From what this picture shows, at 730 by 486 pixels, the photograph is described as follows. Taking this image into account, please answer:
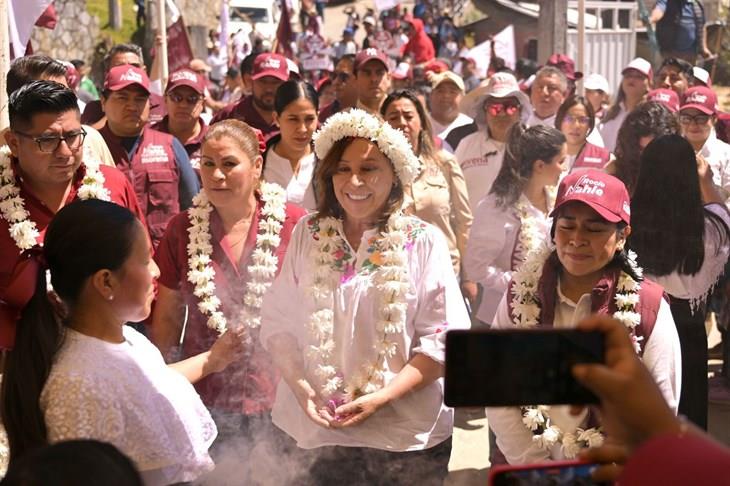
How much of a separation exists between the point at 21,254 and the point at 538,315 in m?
1.87

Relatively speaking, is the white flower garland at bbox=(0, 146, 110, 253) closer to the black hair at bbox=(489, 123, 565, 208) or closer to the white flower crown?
the white flower crown

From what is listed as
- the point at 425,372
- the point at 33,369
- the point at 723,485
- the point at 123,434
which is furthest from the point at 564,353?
the point at 425,372

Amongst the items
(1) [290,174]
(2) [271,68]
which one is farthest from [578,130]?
(1) [290,174]

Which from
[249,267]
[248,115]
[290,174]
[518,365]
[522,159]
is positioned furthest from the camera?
[248,115]

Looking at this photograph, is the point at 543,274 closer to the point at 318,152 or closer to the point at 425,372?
the point at 425,372

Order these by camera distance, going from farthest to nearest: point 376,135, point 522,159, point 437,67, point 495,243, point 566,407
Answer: point 437,67 < point 522,159 < point 495,243 < point 376,135 < point 566,407

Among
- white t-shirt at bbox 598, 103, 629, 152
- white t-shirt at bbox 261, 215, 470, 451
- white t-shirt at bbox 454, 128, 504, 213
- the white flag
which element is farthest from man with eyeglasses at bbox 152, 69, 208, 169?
white t-shirt at bbox 598, 103, 629, 152

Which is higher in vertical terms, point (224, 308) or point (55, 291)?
point (55, 291)

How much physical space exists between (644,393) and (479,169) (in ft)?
19.7

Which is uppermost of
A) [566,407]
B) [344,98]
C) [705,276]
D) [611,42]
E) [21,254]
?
[21,254]

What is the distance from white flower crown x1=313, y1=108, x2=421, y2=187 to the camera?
3.88 m

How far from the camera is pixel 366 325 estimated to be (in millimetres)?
3705

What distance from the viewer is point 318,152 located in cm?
398

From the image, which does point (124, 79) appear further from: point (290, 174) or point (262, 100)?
point (262, 100)
